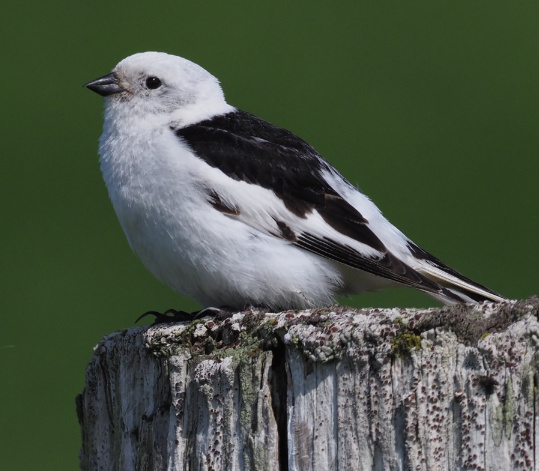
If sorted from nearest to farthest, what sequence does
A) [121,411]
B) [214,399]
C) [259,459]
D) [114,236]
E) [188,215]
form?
1. [259,459]
2. [214,399]
3. [121,411]
4. [188,215]
5. [114,236]

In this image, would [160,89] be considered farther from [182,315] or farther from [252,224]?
[182,315]

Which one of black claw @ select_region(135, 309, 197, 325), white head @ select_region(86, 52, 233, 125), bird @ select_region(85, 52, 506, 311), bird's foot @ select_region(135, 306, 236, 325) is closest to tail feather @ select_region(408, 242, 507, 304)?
bird @ select_region(85, 52, 506, 311)

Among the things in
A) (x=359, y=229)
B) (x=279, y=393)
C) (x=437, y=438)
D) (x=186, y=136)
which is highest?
(x=186, y=136)

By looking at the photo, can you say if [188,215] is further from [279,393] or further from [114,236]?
[114,236]

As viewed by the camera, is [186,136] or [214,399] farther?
[186,136]

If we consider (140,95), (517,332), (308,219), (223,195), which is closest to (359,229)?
(308,219)
